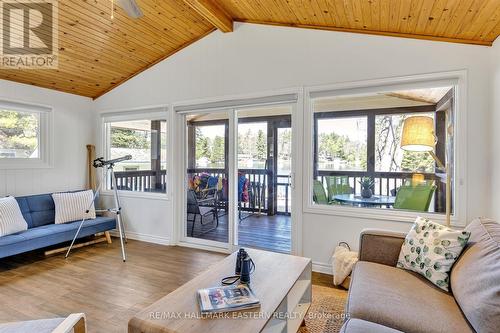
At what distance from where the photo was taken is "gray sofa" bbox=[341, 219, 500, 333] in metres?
1.28

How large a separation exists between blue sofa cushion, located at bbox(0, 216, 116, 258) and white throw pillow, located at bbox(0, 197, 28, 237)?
0.22 ft

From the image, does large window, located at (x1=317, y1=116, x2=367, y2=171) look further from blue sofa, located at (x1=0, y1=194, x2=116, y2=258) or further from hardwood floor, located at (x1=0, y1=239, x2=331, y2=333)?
blue sofa, located at (x1=0, y1=194, x2=116, y2=258)

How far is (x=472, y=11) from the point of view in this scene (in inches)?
81.8

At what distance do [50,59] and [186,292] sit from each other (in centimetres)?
355

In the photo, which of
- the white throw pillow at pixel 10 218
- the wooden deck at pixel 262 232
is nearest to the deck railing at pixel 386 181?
the wooden deck at pixel 262 232

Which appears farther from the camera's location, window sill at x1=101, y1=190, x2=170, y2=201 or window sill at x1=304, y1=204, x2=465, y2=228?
window sill at x1=101, y1=190, x2=170, y2=201

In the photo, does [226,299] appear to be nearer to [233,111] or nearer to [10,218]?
[233,111]

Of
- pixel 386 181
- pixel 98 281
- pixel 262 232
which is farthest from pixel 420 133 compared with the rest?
pixel 98 281

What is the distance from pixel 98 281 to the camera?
2811 millimetres

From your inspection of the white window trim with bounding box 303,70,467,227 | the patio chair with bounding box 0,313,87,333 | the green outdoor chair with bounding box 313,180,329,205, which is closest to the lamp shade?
the white window trim with bounding box 303,70,467,227

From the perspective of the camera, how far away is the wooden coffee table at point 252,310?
1.29 metres

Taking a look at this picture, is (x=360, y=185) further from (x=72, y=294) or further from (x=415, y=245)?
(x=72, y=294)

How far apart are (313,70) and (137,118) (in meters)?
2.81

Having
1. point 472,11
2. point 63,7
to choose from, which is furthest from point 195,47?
point 472,11
